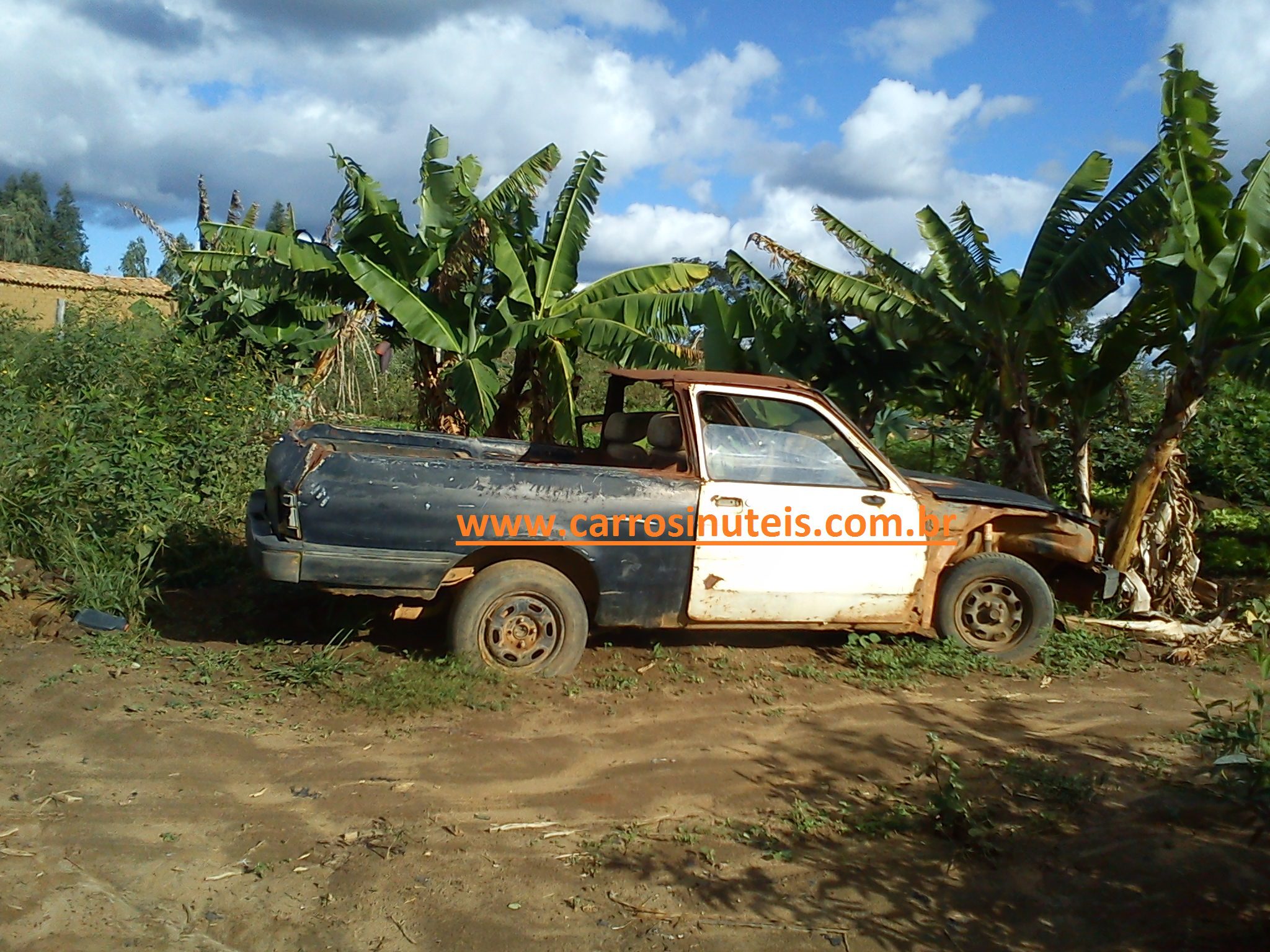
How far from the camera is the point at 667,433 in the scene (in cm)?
633

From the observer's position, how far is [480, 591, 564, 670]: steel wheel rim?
5.84 m

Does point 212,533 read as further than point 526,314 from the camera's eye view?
No

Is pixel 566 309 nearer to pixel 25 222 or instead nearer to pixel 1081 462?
pixel 1081 462

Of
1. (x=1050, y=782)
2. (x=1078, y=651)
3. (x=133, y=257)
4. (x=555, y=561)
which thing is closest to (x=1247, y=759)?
(x=1050, y=782)

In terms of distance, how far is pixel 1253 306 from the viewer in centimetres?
702

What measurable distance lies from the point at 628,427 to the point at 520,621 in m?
1.87

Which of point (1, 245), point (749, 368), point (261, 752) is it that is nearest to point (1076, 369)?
point (749, 368)

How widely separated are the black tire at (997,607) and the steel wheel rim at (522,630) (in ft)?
8.47

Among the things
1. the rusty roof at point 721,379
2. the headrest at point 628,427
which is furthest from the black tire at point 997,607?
the headrest at point 628,427

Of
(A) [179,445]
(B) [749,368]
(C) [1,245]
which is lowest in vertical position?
(A) [179,445]

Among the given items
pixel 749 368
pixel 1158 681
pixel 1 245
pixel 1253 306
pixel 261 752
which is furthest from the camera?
pixel 1 245

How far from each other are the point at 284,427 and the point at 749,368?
4848mm

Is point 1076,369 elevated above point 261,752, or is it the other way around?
point 1076,369

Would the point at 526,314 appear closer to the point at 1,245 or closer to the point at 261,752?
the point at 261,752
